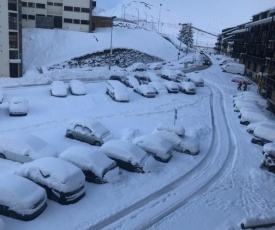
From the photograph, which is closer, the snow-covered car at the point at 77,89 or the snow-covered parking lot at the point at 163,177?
the snow-covered parking lot at the point at 163,177

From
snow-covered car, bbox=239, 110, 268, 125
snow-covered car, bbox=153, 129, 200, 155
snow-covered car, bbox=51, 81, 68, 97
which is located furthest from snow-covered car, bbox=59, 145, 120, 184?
snow-covered car, bbox=51, 81, 68, 97

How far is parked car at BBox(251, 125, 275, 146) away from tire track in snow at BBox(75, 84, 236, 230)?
7.01 ft

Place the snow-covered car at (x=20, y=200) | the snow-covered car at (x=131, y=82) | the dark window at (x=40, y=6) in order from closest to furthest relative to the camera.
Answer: the snow-covered car at (x=20, y=200), the snow-covered car at (x=131, y=82), the dark window at (x=40, y=6)

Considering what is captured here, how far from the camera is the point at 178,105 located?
36.2 metres

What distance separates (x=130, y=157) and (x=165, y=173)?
7.27 ft

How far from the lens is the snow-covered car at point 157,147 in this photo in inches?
780

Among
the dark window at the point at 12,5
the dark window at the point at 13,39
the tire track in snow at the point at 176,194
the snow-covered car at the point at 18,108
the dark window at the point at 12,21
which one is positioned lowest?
the tire track in snow at the point at 176,194

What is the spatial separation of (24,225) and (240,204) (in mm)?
9828

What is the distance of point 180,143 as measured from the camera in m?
22.0

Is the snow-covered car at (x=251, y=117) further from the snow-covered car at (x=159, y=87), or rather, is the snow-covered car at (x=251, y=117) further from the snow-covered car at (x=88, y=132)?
the snow-covered car at (x=88, y=132)

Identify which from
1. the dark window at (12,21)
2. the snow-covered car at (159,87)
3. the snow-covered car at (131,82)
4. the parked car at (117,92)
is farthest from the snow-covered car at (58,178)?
the dark window at (12,21)

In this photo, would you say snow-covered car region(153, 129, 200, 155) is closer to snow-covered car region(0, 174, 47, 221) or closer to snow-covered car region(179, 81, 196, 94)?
snow-covered car region(0, 174, 47, 221)

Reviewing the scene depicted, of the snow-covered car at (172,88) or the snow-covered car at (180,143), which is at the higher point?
the snow-covered car at (172,88)

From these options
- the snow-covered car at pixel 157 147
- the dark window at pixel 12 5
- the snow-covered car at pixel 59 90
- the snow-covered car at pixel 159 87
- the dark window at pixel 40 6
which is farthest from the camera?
the dark window at pixel 40 6
